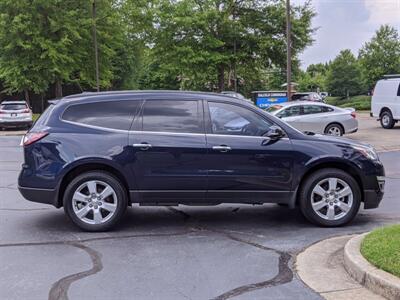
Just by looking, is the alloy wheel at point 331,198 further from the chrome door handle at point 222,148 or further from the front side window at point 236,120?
the chrome door handle at point 222,148

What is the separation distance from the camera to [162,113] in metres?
6.85

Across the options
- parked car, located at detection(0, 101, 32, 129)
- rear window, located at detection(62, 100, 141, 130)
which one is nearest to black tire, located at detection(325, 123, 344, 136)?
rear window, located at detection(62, 100, 141, 130)

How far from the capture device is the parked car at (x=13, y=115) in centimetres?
2716

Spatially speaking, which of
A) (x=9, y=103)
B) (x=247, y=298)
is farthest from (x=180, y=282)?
(x=9, y=103)

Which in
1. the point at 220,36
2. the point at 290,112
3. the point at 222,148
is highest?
the point at 220,36

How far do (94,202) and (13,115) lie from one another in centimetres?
2224

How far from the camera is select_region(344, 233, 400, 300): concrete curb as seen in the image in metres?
4.30

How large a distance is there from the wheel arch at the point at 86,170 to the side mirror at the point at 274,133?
1.90 m

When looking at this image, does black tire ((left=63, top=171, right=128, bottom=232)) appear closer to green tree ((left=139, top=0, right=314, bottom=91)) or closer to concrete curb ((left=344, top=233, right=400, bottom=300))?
concrete curb ((left=344, top=233, right=400, bottom=300))

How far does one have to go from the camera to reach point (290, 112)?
18.4 m

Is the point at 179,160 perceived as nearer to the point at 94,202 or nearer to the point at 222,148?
the point at 222,148

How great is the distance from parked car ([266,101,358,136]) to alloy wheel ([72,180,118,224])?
1224cm

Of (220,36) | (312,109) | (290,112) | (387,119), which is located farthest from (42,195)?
(220,36)

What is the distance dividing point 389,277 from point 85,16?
31666 mm
